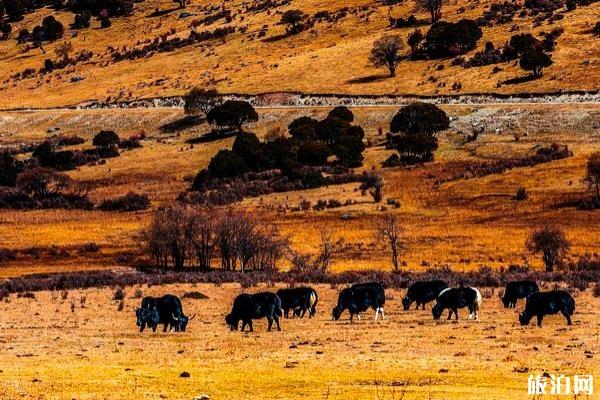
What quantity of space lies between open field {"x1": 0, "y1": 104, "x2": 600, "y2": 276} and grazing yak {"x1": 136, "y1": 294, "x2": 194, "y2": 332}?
2992 centimetres

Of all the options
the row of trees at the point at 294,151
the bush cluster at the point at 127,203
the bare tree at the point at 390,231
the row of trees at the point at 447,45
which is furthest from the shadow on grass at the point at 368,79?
the bare tree at the point at 390,231

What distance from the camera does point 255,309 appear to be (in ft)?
103

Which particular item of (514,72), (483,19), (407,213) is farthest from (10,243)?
(483,19)

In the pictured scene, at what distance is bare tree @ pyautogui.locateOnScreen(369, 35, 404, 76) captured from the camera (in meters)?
133

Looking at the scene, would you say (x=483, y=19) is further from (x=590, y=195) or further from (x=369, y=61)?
(x=590, y=195)

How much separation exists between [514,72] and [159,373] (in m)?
106

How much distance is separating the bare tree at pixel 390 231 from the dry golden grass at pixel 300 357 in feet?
77.9

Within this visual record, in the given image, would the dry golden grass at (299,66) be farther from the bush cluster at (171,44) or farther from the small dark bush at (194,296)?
the small dark bush at (194,296)

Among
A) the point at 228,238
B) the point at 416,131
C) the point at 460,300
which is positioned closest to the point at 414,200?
the point at 416,131

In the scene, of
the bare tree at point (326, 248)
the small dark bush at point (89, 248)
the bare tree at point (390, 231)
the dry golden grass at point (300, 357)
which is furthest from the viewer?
the small dark bush at point (89, 248)

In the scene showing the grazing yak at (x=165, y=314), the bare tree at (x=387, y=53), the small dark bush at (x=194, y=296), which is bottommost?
the grazing yak at (x=165, y=314)

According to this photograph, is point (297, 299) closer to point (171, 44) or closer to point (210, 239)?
point (210, 239)

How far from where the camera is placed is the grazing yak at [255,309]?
103 ft

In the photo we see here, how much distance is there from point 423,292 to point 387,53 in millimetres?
98710
